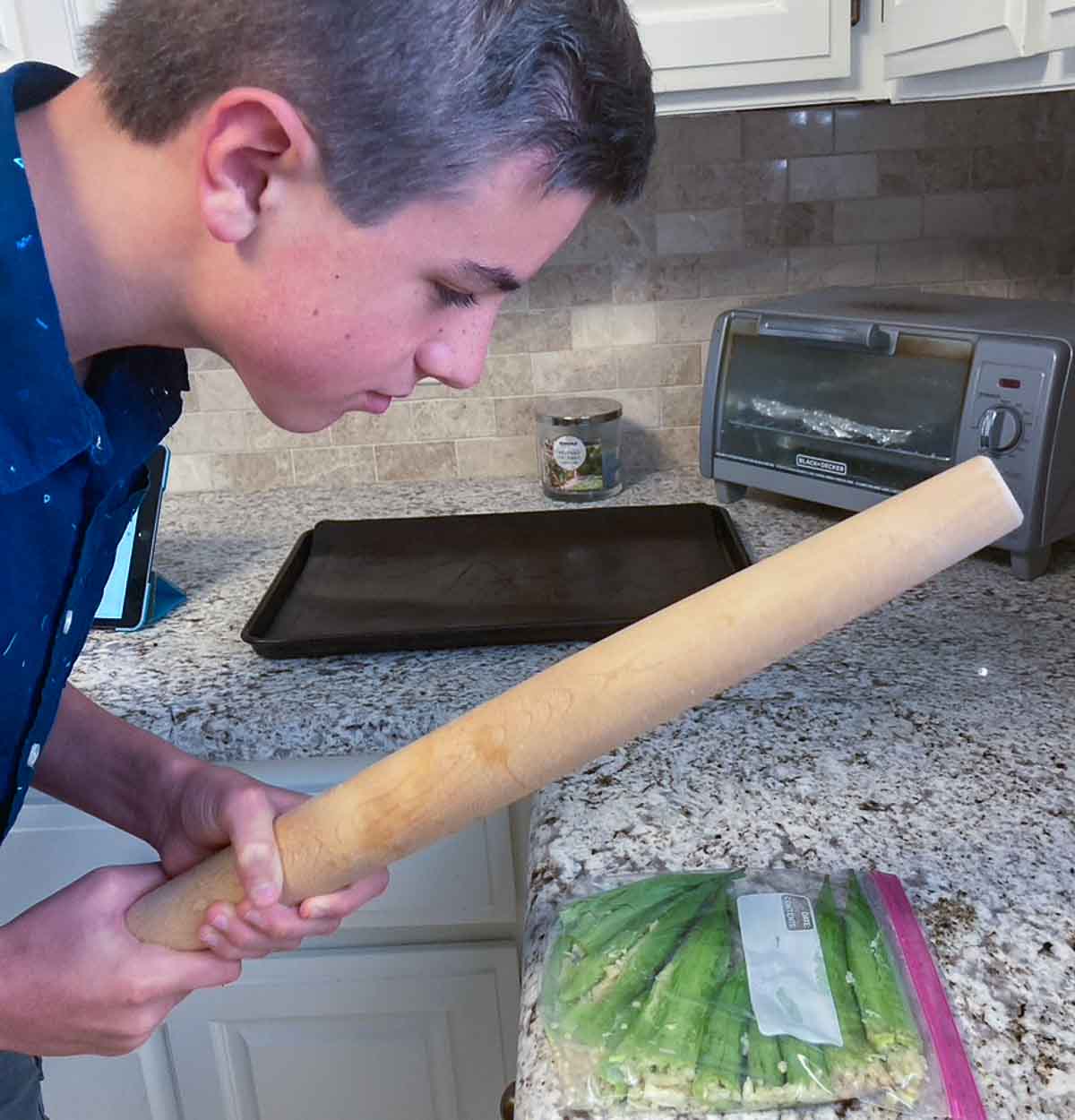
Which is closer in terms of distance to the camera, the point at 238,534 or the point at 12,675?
the point at 12,675

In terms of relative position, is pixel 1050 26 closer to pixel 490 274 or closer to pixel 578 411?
pixel 490 274

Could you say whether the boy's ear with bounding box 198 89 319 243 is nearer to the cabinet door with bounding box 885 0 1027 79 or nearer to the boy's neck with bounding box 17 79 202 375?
the boy's neck with bounding box 17 79 202 375

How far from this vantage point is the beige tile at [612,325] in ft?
5.19

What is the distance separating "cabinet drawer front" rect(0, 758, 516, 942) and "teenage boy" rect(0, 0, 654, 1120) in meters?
0.39

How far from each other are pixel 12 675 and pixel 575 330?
1110mm

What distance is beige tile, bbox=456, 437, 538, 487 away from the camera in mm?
1657

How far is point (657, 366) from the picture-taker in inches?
63.3

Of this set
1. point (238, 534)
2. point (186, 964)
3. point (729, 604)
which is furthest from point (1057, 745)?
point (238, 534)

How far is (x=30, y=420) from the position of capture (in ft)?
1.88

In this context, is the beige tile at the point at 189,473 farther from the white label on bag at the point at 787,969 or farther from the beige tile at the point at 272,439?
the white label on bag at the point at 787,969

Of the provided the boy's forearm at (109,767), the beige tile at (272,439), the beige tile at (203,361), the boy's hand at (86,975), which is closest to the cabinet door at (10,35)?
the beige tile at (203,361)

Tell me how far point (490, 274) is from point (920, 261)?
115 cm

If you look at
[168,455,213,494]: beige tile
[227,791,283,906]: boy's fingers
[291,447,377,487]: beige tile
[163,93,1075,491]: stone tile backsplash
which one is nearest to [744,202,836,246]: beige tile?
[163,93,1075,491]: stone tile backsplash

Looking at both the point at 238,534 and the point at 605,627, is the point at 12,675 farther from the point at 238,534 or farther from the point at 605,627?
the point at 238,534
